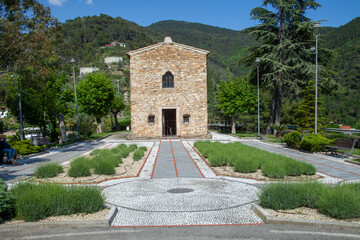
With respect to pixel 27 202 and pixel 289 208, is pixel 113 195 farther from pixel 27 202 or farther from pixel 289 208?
pixel 289 208

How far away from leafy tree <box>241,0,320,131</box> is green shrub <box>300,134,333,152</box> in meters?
12.5

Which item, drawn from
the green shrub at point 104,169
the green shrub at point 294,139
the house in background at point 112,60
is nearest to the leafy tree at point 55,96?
the green shrub at point 104,169

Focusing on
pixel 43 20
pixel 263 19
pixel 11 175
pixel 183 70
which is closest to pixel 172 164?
pixel 11 175

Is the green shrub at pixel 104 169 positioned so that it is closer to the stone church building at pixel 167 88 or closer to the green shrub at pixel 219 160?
the green shrub at pixel 219 160

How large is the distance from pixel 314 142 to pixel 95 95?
90.2 ft

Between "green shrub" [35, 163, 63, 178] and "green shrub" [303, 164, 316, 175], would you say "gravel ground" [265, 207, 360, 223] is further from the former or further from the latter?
"green shrub" [35, 163, 63, 178]

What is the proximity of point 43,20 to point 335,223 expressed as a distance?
18.4 metres

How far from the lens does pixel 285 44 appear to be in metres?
28.3

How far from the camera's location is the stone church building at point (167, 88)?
1059 inches

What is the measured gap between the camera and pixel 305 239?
4.86 m

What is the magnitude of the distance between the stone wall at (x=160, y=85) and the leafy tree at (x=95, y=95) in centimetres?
1090

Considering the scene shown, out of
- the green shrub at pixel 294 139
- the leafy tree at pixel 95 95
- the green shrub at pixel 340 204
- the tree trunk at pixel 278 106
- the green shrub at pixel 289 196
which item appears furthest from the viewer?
the leafy tree at pixel 95 95

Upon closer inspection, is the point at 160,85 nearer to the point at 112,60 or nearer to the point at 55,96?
the point at 55,96

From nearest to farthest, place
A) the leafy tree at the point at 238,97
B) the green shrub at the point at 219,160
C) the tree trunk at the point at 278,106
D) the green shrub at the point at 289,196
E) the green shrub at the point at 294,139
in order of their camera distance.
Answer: the green shrub at the point at 289,196 < the green shrub at the point at 219,160 < the green shrub at the point at 294,139 < the tree trunk at the point at 278,106 < the leafy tree at the point at 238,97
